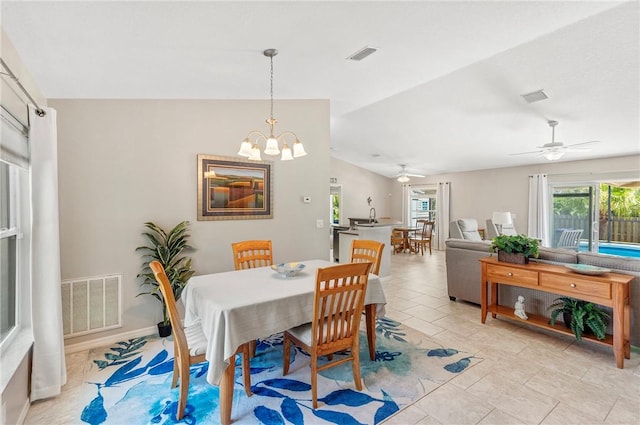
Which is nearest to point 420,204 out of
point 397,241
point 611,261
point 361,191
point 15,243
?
point 361,191

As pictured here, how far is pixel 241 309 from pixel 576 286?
291 centimetres

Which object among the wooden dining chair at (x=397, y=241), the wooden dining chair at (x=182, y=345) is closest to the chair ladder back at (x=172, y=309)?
the wooden dining chair at (x=182, y=345)

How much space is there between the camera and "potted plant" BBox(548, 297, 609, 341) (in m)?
2.73

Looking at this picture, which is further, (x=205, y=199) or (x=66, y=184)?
(x=205, y=199)

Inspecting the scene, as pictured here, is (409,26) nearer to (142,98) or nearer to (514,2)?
(514,2)

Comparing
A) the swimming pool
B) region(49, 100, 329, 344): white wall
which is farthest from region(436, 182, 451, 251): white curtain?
region(49, 100, 329, 344): white wall

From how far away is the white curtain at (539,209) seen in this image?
7109mm

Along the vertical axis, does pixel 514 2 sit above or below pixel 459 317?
above

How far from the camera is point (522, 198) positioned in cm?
755

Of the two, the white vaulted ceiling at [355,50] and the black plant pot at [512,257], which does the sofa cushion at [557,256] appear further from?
the white vaulted ceiling at [355,50]

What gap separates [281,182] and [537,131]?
170 inches

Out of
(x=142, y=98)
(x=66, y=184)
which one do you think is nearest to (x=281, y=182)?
(x=142, y=98)

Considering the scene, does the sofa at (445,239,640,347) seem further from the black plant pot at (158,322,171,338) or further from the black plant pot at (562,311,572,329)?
the black plant pot at (158,322,171,338)

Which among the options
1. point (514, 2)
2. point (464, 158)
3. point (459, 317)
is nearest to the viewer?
point (514, 2)
